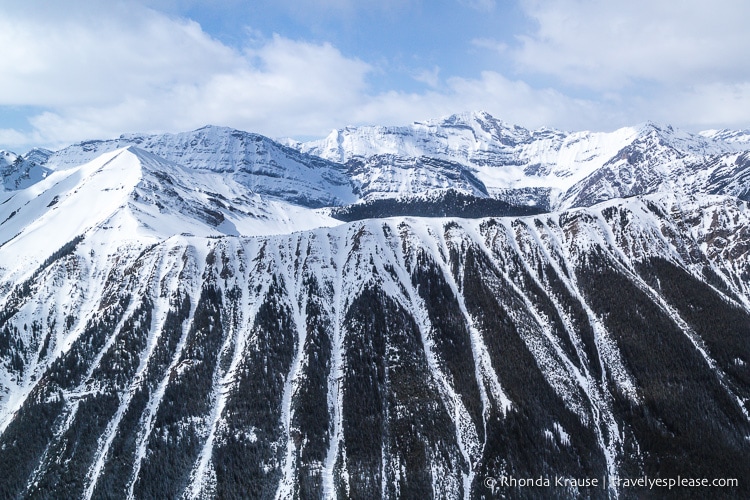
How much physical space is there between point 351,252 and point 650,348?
10766 cm

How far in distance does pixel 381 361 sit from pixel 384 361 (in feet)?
3.11

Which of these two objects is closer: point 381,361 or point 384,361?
point 384,361

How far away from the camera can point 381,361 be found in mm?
142500

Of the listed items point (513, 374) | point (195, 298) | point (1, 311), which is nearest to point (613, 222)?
point (513, 374)

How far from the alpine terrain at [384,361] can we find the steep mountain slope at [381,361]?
1.87ft

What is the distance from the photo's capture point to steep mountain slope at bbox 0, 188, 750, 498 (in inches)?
4498

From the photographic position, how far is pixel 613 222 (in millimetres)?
193125

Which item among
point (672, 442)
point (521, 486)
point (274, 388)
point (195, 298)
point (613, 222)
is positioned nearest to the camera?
point (521, 486)

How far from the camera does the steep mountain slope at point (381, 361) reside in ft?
375

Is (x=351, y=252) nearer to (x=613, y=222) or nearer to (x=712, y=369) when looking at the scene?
(x=613, y=222)

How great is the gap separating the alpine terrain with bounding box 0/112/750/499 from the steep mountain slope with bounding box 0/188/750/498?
571 mm

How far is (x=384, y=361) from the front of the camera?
14238 cm

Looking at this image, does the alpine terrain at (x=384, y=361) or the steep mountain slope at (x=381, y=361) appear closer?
the alpine terrain at (x=384, y=361)

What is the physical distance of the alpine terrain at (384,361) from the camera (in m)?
114
